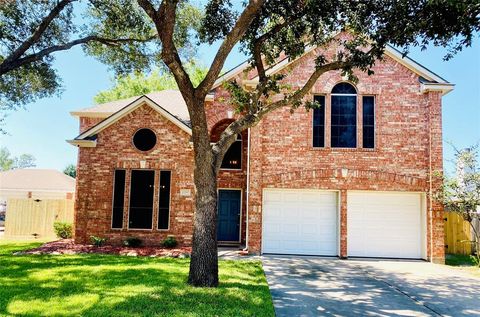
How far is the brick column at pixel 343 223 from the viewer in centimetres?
1373

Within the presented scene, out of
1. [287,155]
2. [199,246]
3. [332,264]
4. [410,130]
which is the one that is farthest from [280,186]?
[199,246]

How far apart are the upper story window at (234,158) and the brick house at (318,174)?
1.97 meters

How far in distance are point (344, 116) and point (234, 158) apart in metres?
4.92

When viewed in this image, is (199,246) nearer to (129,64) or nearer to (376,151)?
(376,151)

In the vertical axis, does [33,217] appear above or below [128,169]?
below

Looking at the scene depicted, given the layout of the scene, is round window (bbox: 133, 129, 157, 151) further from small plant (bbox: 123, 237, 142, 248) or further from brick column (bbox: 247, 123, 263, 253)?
brick column (bbox: 247, 123, 263, 253)

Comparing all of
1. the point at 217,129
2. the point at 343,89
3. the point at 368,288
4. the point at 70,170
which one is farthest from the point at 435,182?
the point at 70,170

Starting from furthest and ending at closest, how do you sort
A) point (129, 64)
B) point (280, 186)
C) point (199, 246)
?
point (129, 64)
point (280, 186)
point (199, 246)

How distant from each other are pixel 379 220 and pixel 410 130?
3544 mm

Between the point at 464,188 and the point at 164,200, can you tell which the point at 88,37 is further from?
the point at 464,188

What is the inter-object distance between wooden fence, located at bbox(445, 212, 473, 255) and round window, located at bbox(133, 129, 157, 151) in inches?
496

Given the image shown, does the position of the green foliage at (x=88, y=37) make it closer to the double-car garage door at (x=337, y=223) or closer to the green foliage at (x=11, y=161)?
the double-car garage door at (x=337, y=223)

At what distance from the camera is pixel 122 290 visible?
25.9ft

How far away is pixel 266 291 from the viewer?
832cm
